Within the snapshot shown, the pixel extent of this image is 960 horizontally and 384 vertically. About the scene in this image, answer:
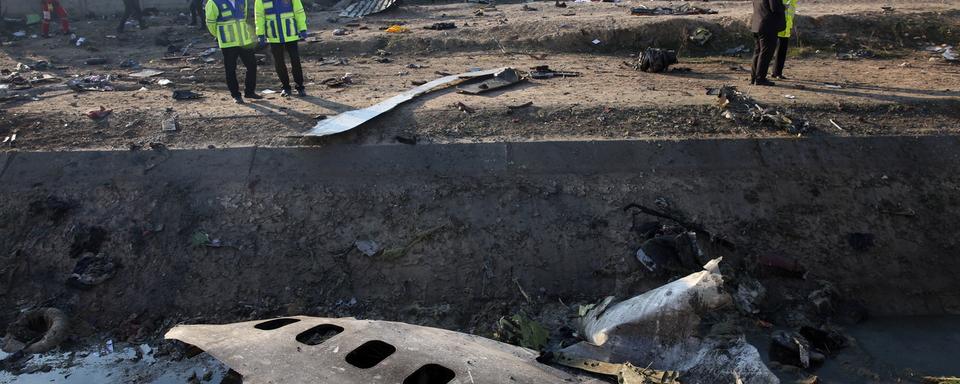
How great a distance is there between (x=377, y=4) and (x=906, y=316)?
12231mm

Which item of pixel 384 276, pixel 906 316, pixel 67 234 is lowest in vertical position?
pixel 906 316

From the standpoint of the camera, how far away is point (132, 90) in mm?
8734

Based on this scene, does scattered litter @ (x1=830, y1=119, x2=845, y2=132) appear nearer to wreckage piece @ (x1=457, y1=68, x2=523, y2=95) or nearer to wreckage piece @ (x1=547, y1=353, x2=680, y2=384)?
wreckage piece @ (x1=457, y1=68, x2=523, y2=95)

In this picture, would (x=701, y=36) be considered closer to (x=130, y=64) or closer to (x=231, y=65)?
(x=231, y=65)

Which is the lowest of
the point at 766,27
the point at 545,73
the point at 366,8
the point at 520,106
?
the point at 520,106

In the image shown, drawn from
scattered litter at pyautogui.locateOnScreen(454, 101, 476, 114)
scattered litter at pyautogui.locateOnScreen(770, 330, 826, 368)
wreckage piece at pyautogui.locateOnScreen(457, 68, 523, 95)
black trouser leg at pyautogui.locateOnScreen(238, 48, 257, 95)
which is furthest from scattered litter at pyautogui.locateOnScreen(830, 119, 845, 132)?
black trouser leg at pyautogui.locateOnScreen(238, 48, 257, 95)

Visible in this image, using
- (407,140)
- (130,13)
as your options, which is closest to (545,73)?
(407,140)

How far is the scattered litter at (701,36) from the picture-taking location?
387 inches

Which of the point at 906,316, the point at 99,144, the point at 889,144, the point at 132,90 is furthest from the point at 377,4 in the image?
the point at 906,316

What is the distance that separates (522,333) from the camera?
4793mm

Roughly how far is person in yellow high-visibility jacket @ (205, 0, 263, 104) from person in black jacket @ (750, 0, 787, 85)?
6.05 meters

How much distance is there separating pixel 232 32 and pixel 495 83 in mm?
3142

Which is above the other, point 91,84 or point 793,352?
point 91,84

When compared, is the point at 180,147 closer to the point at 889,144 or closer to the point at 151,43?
the point at 889,144
